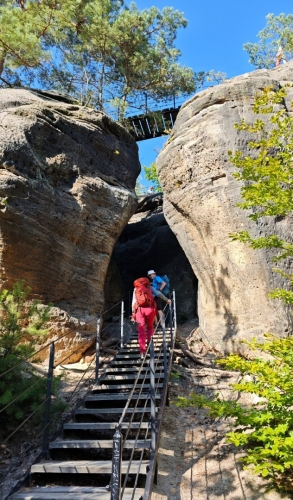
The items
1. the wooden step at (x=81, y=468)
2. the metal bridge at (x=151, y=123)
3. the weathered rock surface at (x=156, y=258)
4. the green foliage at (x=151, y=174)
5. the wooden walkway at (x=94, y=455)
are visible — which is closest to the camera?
the wooden walkway at (x=94, y=455)

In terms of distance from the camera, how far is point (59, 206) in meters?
9.28

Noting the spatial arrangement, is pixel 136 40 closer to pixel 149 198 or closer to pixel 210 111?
pixel 210 111

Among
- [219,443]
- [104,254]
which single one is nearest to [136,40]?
[104,254]

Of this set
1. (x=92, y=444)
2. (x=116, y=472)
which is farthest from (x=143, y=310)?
(x=116, y=472)

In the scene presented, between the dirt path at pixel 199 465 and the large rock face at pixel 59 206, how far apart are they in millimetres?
3341

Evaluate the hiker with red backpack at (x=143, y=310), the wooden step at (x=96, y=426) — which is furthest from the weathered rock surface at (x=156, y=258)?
the wooden step at (x=96, y=426)

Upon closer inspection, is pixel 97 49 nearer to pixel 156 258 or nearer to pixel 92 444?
pixel 156 258

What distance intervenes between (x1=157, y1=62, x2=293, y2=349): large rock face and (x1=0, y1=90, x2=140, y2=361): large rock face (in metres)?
1.76

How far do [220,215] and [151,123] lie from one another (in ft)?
31.0

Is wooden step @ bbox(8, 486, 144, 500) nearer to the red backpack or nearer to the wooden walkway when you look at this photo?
the wooden walkway

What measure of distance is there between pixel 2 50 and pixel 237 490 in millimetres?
12314

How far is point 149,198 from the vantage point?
1914 cm

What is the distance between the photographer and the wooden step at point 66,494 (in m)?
3.44

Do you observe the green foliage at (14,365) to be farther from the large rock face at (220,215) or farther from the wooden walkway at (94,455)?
the large rock face at (220,215)
